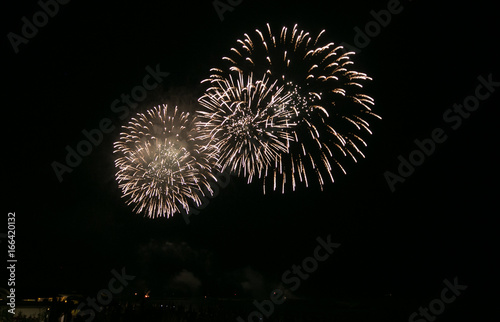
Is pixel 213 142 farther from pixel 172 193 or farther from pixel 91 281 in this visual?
pixel 91 281

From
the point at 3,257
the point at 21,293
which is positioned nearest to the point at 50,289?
the point at 21,293

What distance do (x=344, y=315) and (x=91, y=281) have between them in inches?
945

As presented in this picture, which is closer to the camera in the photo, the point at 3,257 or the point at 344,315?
the point at 344,315

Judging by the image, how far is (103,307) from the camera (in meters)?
9.78

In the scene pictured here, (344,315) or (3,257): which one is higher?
(3,257)

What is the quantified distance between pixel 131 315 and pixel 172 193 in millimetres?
5421

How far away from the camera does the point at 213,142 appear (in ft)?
40.4

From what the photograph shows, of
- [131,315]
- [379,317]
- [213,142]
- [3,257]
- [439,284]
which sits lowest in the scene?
[439,284]

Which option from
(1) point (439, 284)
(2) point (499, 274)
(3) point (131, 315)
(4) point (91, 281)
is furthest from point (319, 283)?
(3) point (131, 315)

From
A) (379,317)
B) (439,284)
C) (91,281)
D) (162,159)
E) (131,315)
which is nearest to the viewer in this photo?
(379,317)

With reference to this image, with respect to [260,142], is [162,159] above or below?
above

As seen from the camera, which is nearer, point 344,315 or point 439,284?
point 344,315

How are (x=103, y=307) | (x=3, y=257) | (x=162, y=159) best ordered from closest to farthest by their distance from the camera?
(x=103, y=307)
(x=162, y=159)
(x=3, y=257)

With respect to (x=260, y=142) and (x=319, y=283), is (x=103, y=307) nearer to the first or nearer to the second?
(x=260, y=142)
